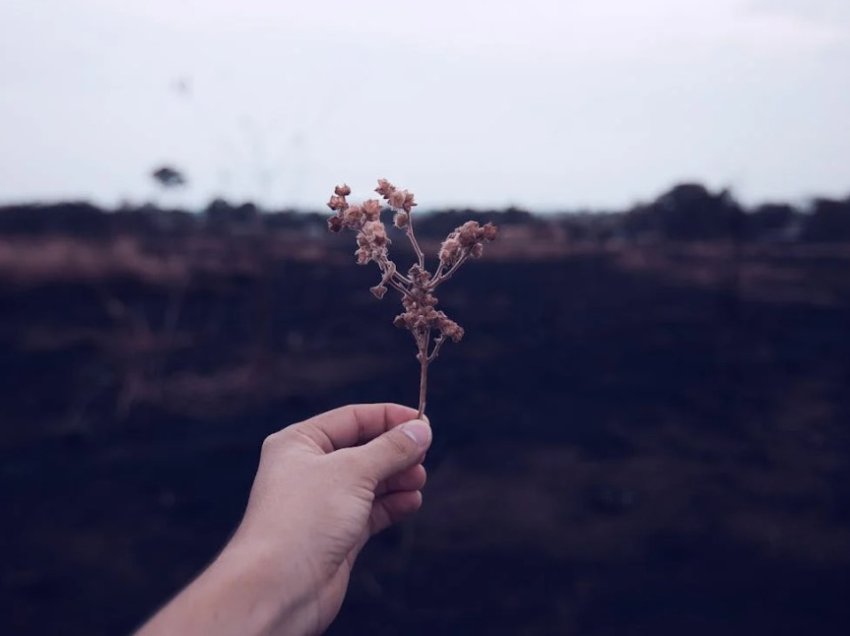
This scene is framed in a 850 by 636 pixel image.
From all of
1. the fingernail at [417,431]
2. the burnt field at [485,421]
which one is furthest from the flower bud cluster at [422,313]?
the burnt field at [485,421]

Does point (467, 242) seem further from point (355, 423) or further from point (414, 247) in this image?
point (355, 423)

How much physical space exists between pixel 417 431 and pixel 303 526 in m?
0.29

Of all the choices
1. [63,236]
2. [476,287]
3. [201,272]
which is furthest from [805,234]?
[63,236]

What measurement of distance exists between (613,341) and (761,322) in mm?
1764

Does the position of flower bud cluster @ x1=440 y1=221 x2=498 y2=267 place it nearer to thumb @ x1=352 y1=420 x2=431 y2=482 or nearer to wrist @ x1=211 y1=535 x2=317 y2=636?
thumb @ x1=352 y1=420 x2=431 y2=482

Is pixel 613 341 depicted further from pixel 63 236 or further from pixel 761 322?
pixel 63 236

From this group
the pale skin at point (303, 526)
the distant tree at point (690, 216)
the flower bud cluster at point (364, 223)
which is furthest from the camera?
the distant tree at point (690, 216)

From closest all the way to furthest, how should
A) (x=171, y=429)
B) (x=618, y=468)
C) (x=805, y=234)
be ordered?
(x=618, y=468) < (x=171, y=429) < (x=805, y=234)

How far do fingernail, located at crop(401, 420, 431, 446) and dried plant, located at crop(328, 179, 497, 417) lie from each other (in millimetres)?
93

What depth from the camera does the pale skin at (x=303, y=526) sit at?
4.54 feet

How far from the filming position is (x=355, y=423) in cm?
180

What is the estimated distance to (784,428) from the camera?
7.99 m

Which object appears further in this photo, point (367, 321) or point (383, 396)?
point (367, 321)

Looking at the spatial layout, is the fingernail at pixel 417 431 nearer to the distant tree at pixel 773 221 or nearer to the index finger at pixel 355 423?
the index finger at pixel 355 423
